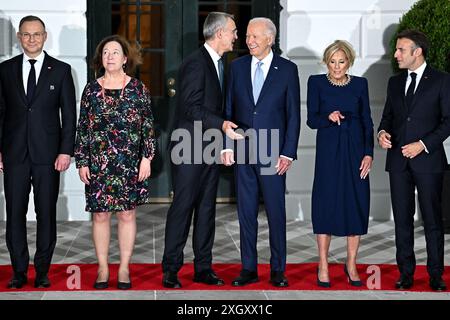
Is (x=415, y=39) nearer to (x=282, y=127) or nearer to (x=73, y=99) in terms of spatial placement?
(x=282, y=127)

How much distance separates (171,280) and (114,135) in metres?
1.01

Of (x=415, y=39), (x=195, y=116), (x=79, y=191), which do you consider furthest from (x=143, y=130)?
(x=79, y=191)

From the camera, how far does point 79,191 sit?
957 cm

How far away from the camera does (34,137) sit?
6445 mm

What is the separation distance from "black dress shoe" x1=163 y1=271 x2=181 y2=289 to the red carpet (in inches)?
1.8

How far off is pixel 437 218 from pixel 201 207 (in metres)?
1.52

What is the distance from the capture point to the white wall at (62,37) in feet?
30.6

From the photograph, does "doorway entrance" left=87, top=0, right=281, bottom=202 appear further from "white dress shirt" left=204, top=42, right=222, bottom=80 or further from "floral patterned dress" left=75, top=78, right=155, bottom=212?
"floral patterned dress" left=75, top=78, right=155, bottom=212

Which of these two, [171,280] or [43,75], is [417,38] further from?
[43,75]

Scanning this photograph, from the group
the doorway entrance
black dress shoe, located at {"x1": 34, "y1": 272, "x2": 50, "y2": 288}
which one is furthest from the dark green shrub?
black dress shoe, located at {"x1": 34, "y1": 272, "x2": 50, "y2": 288}

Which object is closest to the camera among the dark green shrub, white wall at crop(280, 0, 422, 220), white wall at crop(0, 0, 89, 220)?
the dark green shrub

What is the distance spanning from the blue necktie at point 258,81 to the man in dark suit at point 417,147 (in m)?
0.83

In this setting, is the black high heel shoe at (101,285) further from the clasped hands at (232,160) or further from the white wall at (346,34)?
the white wall at (346,34)

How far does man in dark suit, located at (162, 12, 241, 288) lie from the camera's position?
6.51 metres
